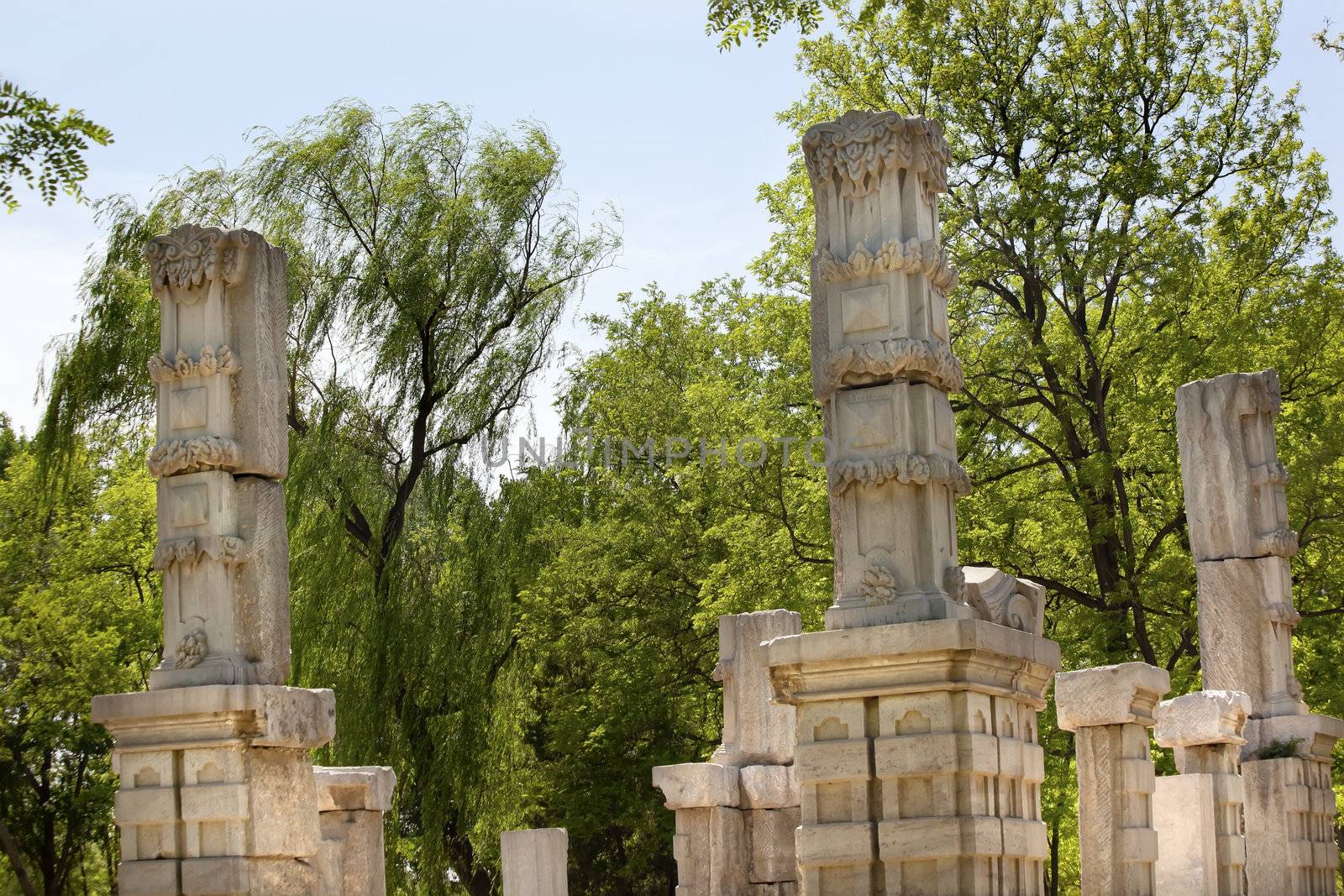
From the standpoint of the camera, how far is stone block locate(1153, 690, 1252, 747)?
39.6 ft

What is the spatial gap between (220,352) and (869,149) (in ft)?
13.6

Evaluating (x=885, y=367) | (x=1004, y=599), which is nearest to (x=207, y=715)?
(x=885, y=367)

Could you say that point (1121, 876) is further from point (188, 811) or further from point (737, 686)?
point (188, 811)

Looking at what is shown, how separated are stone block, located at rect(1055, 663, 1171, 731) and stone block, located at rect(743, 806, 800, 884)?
11.9 feet

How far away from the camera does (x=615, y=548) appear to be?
90.8 ft

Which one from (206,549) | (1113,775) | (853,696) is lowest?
(1113,775)

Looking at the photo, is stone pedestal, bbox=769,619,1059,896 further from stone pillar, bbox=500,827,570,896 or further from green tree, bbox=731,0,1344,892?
green tree, bbox=731,0,1344,892

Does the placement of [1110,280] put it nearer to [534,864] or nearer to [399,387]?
[399,387]

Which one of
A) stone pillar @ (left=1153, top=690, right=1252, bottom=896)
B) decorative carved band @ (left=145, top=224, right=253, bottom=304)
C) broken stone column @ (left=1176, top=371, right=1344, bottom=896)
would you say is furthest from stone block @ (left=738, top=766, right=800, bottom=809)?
decorative carved band @ (left=145, top=224, right=253, bottom=304)

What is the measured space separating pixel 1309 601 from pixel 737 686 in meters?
9.05

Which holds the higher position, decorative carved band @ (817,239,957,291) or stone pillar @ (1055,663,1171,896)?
decorative carved band @ (817,239,957,291)

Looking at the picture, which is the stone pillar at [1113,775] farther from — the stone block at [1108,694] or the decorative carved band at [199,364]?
the decorative carved band at [199,364]

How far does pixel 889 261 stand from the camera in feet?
30.4

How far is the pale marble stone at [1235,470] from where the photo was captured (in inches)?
542
